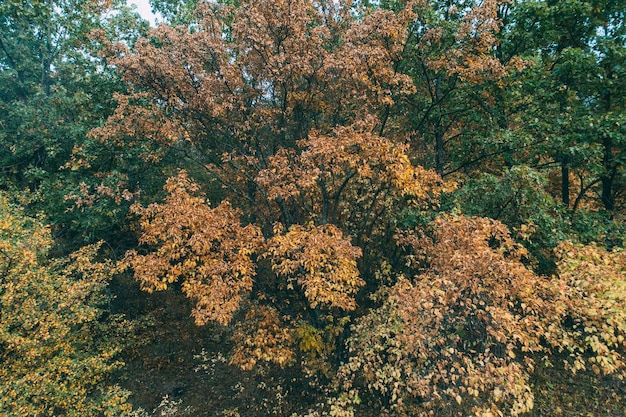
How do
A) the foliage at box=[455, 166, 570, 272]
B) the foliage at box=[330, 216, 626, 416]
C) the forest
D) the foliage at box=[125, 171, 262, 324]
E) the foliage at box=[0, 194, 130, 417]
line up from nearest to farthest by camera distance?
the foliage at box=[330, 216, 626, 416] → the forest → the foliage at box=[0, 194, 130, 417] → the foliage at box=[125, 171, 262, 324] → the foliage at box=[455, 166, 570, 272]

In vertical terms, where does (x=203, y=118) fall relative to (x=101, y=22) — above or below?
below

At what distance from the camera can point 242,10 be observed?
1120cm

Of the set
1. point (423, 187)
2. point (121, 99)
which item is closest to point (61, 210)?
point (121, 99)

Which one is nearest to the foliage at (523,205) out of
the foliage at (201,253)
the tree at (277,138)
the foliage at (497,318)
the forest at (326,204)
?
the forest at (326,204)

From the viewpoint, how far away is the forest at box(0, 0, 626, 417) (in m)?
8.07

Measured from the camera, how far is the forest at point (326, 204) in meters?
8.07

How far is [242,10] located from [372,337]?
451 inches

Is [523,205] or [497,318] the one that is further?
[523,205]

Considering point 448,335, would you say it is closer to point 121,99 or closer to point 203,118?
point 203,118

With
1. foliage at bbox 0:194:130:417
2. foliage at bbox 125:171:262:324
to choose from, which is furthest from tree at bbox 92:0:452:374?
foliage at bbox 0:194:130:417

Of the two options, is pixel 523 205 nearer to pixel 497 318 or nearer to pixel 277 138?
pixel 497 318

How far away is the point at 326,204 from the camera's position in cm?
1286

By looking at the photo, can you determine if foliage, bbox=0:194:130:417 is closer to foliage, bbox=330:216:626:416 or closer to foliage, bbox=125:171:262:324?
foliage, bbox=125:171:262:324

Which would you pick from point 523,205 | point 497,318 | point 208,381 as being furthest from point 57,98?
point 523,205
